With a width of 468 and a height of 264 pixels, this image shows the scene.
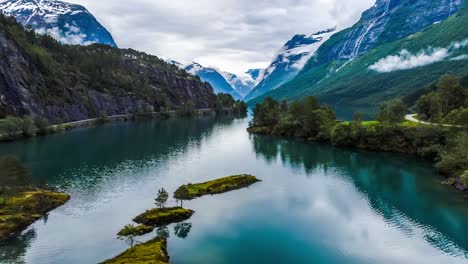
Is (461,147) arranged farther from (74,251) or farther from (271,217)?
(74,251)

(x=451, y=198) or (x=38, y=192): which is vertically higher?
(x=38, y=192)

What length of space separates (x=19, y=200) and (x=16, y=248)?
19.3 meters

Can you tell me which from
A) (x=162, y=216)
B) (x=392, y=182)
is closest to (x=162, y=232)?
(x=162, y=216)

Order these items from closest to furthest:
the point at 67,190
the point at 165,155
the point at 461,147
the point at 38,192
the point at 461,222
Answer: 1. the point at 461,222
2. the point at 38,192
3. the point at 67,190
4. the point at 461,147
5. the point at 165,155

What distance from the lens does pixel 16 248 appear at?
199 feet

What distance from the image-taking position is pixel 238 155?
149 meters

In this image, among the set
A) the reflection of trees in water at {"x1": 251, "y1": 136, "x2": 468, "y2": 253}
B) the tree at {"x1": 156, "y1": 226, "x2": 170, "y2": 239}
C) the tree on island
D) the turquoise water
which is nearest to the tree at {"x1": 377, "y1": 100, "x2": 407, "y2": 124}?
the reflection of trees in water at {"x1": 251, "y1": 136, "x2": 468, "y2": 253}

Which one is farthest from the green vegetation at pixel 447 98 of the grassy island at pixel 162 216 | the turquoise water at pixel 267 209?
the grassy island at pixel 162 216

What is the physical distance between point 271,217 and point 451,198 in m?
42.2

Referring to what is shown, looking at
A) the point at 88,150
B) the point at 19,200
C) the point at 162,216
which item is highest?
the point at 88,150

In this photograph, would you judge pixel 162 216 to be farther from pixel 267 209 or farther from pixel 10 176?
pixel 10 176

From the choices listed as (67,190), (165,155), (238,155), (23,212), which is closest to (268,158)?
(238,155)

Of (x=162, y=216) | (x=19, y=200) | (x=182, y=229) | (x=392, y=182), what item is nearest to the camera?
(x=182, y=229)

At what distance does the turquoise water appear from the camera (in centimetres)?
6019
